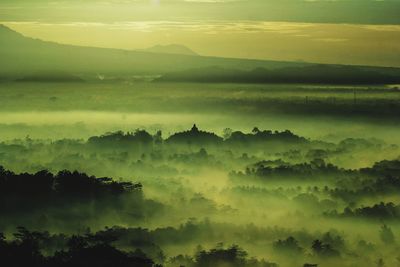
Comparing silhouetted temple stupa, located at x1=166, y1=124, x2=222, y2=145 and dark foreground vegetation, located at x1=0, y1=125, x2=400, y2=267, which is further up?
silhouetted temple stupa, located at x1=166, y1=124, x2=222, y2=145

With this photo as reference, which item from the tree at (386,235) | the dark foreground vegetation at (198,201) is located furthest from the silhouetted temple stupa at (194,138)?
the tree at (386,235)

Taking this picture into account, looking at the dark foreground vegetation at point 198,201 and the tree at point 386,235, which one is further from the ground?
the dark foreground vegetation at point 198,201

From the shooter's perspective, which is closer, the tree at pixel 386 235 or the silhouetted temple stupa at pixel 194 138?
the tree at pixel 386 235

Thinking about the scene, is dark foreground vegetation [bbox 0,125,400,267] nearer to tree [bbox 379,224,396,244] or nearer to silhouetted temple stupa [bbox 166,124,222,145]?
tree [bbox 379,224,396,244]

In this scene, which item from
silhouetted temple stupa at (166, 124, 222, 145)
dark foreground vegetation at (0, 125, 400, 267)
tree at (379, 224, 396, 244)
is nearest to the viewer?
dark foreground vegetation at (0, 125, 400, 267)

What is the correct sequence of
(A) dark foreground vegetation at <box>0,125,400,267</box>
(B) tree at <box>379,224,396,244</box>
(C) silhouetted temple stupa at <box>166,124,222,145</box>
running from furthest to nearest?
(C) silhouetted temple stupa at <box>166,124,222,145</box> → (B) tree at <box>379,224,396,244</box> → (A) dark foreground vegetation at <box>0,125,400,267</box>

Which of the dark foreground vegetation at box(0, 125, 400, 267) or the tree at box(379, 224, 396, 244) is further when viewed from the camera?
the tree at box(379, 224, 396, 244)

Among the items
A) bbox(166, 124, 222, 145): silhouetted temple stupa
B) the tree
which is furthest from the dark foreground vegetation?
bbox(166, 124, 222, 145): silhouetted temple stupa

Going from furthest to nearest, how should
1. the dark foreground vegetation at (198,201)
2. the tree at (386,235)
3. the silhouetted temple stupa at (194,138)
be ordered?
the silhouetted temple stupa at (194,138), the tree at (386,235), the dark foreground vegetation at (198,201)

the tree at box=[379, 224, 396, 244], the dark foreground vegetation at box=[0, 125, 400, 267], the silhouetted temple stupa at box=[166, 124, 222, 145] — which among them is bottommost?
the tree at box=[379, 224, 396, 244]

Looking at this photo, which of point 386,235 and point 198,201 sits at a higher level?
point 198,201

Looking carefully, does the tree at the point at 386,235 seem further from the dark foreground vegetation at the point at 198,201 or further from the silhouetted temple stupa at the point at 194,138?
the silhouetted temple stupa at the point at 194,138

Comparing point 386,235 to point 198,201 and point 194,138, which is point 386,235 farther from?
point 194,138

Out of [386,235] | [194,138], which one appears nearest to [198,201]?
[386,235]
